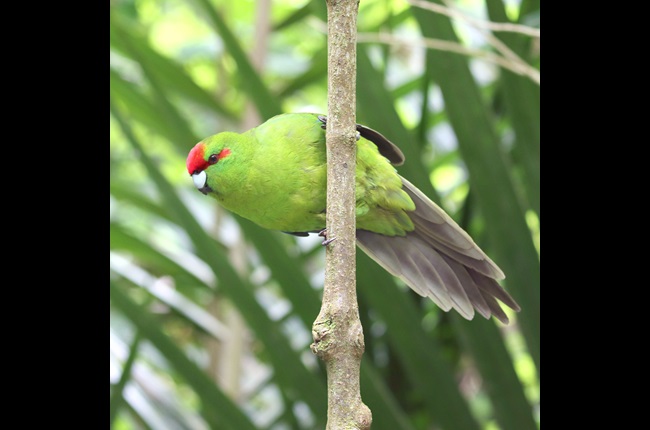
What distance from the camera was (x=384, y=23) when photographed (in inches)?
81.4

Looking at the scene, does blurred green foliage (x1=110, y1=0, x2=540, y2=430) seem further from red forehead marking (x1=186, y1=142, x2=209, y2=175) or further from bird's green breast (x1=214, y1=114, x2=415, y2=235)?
red forehead marking (x1=186, y1=142, x2=209, y2=175)

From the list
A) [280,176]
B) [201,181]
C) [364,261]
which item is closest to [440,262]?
[364,261]

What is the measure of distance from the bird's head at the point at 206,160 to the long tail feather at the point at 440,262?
0.36m

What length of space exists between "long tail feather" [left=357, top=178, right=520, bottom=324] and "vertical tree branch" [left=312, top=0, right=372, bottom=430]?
351 mm

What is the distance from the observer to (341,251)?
879 mm

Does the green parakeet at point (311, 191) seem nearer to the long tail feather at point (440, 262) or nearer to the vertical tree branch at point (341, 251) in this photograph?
the long tail feather at point (440, 262)

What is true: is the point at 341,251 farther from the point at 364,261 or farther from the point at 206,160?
the point at 364,261

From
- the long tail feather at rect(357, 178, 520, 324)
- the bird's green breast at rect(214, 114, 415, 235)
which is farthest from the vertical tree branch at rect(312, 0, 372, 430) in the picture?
the bird's green breast at rect(214, 114, 415, 235)

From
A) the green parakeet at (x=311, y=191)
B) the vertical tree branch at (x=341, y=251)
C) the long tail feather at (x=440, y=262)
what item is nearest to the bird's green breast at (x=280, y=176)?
the green parakeet at (x=311, y=191)

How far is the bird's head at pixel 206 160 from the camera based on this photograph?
4.47 feet

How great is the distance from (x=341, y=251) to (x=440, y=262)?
565 millimetres

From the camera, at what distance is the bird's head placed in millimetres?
1363
